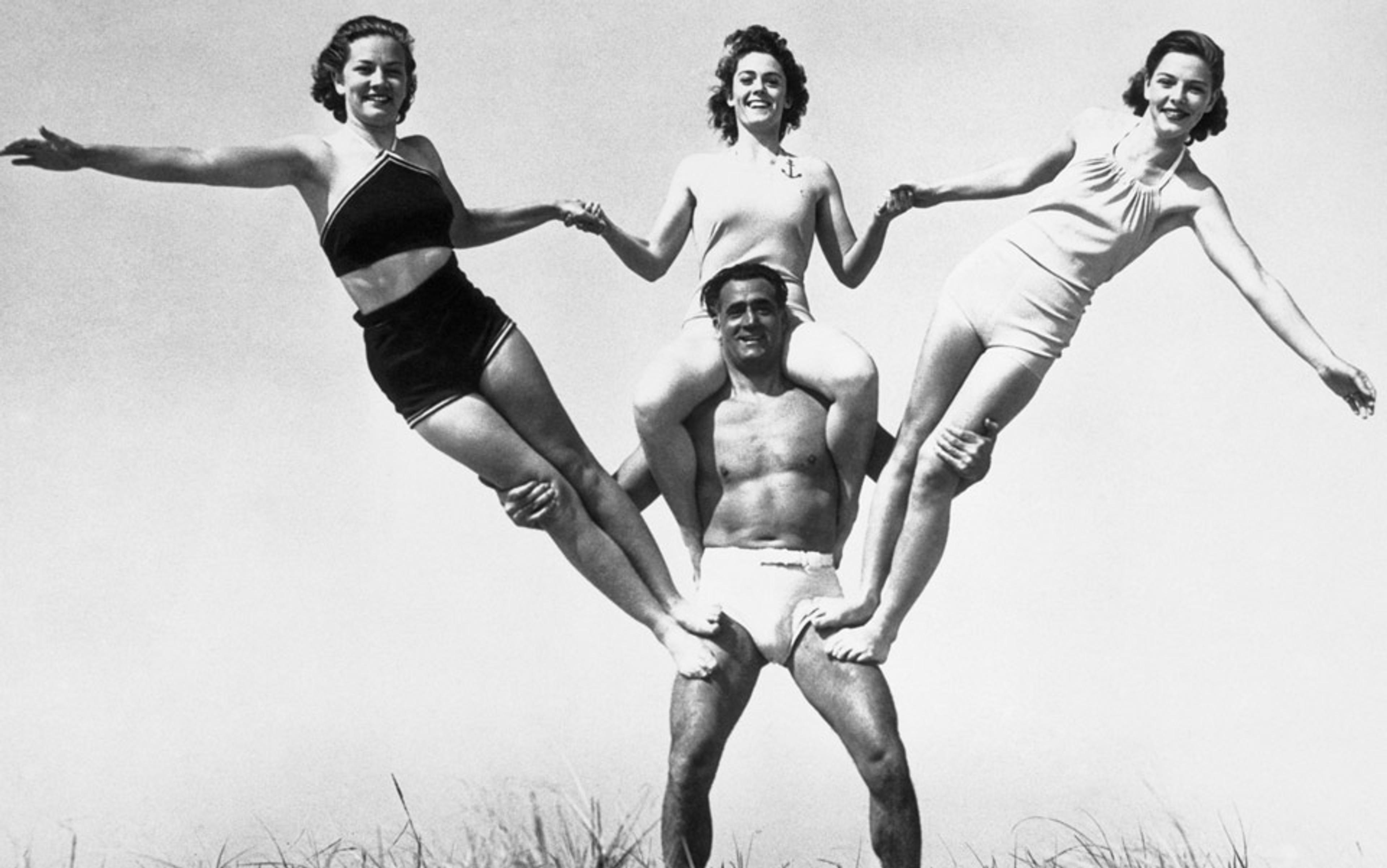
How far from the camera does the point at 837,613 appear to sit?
30.1ft

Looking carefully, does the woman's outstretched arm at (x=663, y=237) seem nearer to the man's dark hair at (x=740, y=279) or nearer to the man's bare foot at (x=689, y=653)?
the man's dark hair at (x=740, y=279)

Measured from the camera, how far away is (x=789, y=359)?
939cm

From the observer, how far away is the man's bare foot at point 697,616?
9195 millimetres

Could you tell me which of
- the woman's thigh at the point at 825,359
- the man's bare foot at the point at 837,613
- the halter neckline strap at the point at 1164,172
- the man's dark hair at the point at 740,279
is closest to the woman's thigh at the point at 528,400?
the man's dark hair at the point at 740,279

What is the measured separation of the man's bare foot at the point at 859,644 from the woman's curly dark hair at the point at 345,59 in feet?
10.5

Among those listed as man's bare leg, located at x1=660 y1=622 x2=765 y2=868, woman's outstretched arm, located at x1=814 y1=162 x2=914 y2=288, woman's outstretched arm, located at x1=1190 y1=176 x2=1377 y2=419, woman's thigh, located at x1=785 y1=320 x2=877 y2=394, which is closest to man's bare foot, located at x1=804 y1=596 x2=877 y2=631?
man's bare leg, located at x1=660 y1=622 x2=765 y2=868

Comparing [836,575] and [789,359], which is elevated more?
[789,359]

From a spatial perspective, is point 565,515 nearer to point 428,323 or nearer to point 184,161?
point 428,323

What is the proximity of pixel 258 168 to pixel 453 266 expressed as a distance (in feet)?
3.21

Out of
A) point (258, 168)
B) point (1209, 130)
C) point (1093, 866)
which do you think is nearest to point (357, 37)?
point (258, 168)

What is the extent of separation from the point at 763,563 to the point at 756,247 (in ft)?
5.12

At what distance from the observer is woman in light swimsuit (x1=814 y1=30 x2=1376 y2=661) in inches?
358

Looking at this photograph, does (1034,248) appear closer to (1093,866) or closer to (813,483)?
(813,483)

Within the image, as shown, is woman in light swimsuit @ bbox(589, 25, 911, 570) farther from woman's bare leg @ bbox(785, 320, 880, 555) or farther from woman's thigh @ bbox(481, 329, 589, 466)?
woman's thigh @ bbox(481, 329, 589, 466)
